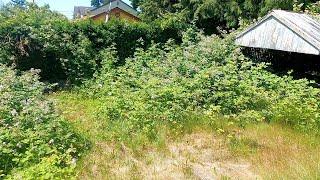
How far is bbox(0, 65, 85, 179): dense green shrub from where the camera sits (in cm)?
595

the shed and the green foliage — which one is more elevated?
the green foliage

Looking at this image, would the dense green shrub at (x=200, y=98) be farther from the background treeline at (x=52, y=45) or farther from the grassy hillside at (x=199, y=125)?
the background treeline at (x=52, y=45)

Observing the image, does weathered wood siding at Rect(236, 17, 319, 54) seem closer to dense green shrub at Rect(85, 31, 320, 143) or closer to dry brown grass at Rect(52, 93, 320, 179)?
dense green shrub at Rect(85, 31, 320, 143)

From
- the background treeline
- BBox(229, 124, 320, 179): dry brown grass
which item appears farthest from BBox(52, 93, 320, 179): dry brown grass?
the background treeline

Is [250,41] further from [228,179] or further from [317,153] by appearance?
[228,179]

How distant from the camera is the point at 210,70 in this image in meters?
10.2

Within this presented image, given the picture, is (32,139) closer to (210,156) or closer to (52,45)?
(210,156)

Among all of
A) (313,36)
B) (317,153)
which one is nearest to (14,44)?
(313,36)

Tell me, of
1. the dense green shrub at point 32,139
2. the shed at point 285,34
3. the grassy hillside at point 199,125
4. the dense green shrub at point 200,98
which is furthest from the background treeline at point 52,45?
the dense green shrub at point 32,139

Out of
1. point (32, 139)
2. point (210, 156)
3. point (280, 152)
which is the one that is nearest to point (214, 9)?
point (280, 152)

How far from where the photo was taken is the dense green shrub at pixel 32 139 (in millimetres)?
5949

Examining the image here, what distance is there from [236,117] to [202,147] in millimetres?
1529

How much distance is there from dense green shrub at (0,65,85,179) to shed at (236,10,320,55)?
273 inches

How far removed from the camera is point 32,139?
657cm
